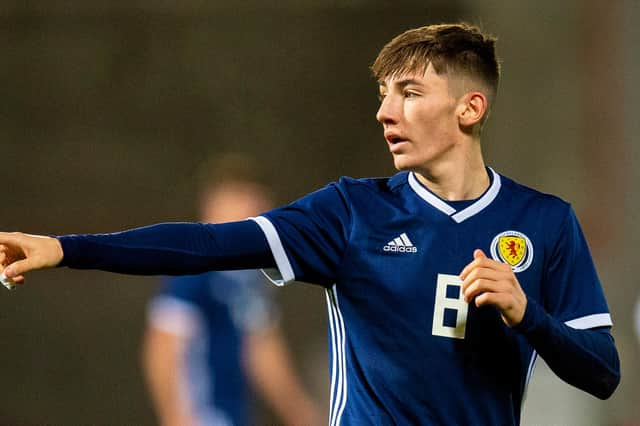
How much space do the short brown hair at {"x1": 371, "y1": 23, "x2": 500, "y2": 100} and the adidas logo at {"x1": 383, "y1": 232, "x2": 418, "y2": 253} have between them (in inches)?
18.3

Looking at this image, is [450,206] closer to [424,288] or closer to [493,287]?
[424,288]

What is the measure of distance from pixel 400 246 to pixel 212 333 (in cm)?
239

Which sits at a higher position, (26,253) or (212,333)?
(26,253)

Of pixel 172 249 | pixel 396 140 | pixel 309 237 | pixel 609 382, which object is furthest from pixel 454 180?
pixel 172 249

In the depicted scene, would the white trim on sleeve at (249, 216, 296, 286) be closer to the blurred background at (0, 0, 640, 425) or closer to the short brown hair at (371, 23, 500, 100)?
the short brown hair at (371, 23, 500, 100)

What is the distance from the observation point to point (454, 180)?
121 inches

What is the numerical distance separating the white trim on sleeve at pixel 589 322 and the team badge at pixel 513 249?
193 mm

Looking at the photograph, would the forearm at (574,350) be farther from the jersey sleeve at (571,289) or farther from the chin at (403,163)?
the chin at (403,163)

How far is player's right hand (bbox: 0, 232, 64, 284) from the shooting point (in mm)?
2547

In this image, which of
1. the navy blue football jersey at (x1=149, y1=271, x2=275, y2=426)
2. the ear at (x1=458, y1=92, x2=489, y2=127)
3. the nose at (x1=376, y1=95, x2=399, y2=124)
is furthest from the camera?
the navy blue football jersey at (x1=149, y1=271, x2=275, y2=426)

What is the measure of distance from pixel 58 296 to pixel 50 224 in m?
0.53

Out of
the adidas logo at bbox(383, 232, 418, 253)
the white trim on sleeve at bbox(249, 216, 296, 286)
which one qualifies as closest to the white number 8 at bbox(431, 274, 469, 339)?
the adidas logo at bbox(383, 232, 418, 253)

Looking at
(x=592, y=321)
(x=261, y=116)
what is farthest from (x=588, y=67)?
(x=592, y=321)

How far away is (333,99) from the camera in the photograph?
7.88 metres
